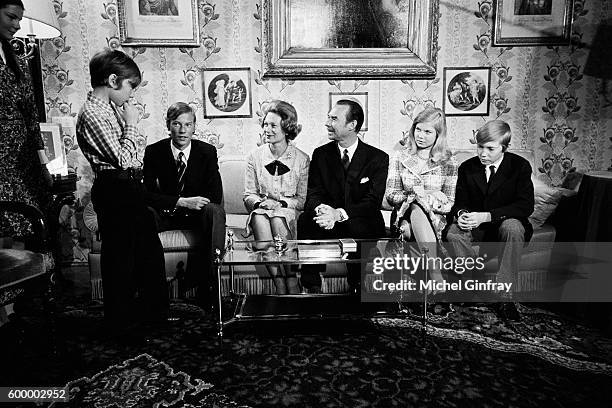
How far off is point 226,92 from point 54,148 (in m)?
1.43

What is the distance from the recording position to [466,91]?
3.82 meters

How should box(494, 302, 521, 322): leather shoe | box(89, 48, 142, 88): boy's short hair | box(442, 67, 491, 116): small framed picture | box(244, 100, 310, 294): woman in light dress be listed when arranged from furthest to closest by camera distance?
box(442, 67, 491, 116): small framed picture < box(244, 100, 310, 294): woman in light dress < box(494, 302, 521, 322): leather shoe < box(89, 48, 142, 88): boy's short hair

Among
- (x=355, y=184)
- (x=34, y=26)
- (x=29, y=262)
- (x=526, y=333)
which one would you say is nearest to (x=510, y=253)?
(x=526, y=333)

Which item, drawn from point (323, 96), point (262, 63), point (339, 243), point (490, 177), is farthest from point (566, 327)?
point (262, 63)

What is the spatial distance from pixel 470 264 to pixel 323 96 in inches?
71.8

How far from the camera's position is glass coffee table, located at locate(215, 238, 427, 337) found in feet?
8.24

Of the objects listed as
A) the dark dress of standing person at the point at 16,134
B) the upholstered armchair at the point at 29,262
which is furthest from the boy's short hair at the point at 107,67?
the upholstered armchair at the point at 29,262

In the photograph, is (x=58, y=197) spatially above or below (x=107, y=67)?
below

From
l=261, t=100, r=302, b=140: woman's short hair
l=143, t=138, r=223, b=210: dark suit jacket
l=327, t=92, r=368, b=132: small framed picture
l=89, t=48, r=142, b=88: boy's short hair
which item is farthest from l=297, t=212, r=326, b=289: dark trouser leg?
l=89, t=48, r=142, b=88: boy's short hair

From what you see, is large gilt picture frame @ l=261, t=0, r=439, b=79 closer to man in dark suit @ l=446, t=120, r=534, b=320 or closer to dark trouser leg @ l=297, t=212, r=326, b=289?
man in dark suit @ l=446, t=120, r=534, b=320

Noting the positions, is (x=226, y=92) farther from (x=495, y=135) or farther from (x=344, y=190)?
(x=495, y=135)

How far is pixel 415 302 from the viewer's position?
3115 millimetres

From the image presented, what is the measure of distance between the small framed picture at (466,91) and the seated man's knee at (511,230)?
1215 millimetres

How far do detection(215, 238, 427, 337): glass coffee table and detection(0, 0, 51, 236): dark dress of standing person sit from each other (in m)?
1.27
